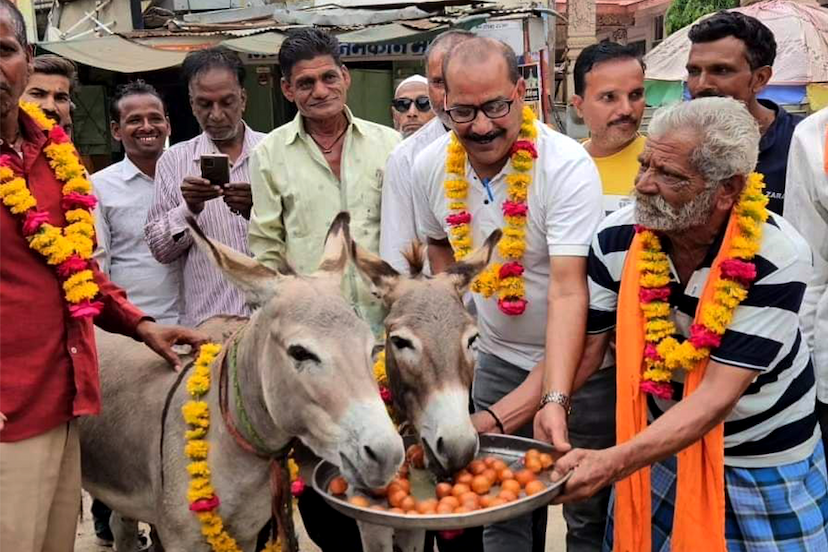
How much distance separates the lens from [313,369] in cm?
262


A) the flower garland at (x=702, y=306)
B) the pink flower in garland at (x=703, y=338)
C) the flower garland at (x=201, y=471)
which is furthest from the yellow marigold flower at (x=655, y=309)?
the flower garland at (x=201, y=471)

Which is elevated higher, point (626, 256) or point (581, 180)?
point (581, 180)

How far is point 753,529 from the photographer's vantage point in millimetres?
3008

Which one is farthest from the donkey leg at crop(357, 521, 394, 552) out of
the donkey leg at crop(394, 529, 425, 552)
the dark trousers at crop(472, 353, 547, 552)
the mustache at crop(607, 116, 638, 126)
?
the mustache at crop(607, 116, 638, 126)

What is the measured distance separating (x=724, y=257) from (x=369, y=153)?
2.06 meters

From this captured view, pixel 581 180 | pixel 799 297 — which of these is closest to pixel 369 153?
pixel 581 180

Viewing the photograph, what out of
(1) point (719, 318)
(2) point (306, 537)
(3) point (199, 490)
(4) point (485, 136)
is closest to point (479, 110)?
(4) point (485, 136)

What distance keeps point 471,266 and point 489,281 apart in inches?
15.9

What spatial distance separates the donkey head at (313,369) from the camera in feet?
8.15

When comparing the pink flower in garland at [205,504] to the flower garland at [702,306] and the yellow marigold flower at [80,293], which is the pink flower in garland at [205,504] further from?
the flower garland at [702,306]

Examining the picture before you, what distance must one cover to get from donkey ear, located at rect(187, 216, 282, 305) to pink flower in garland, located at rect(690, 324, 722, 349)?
1.47 m

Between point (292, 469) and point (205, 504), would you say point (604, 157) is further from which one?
point (205, 504)

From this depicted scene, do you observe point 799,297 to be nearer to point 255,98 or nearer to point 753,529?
point 753,529

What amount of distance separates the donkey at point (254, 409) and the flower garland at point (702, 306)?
42.3 inches
